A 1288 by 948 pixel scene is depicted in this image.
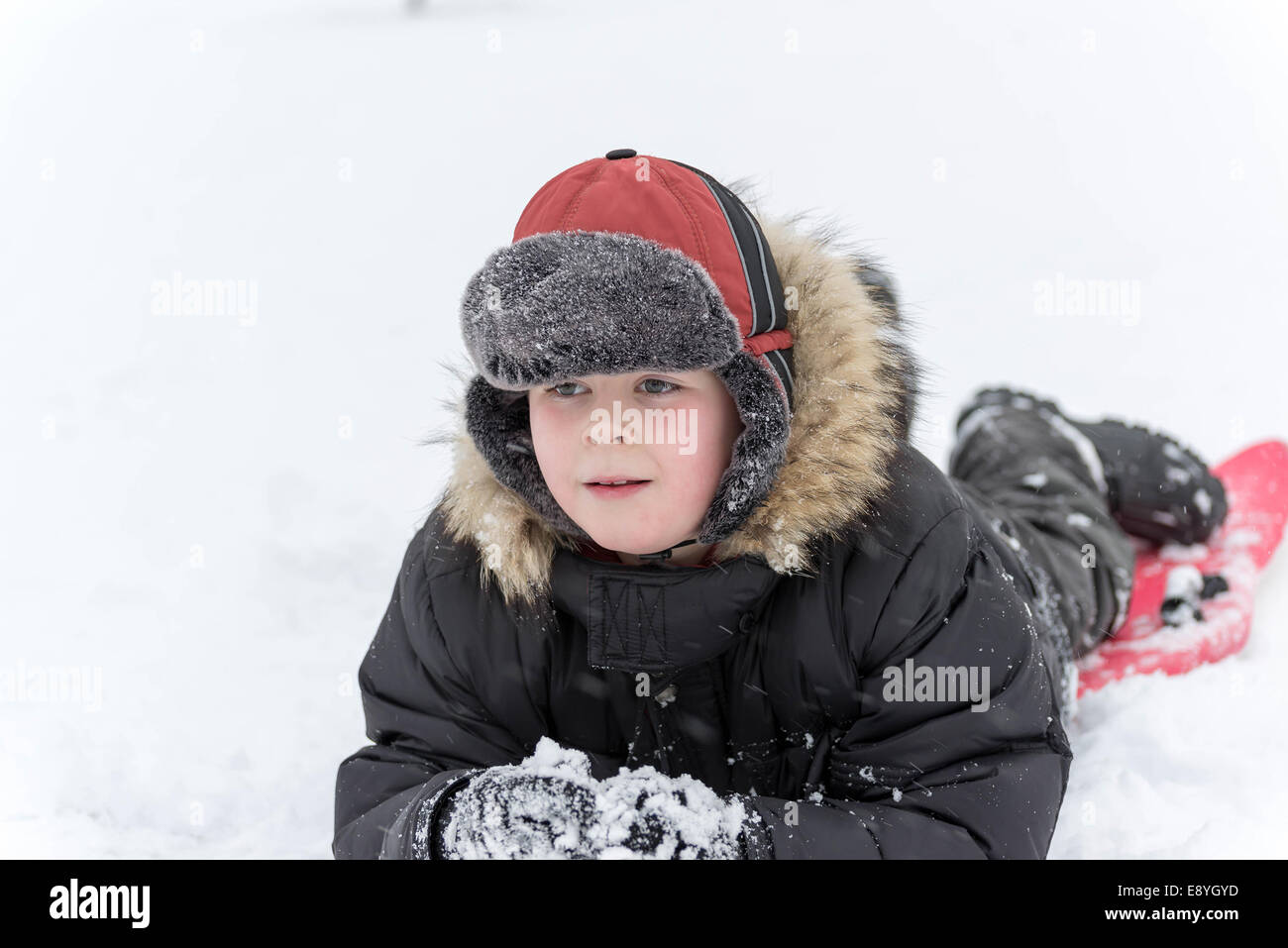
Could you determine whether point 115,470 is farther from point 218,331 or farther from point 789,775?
point 789,775

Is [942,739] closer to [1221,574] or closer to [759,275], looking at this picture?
[759,275]

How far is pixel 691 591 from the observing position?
57.9 inches

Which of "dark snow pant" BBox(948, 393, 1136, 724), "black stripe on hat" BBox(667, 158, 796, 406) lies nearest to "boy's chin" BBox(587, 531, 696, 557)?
"black stripe on hat" BBox(667, 158, 796, 406)

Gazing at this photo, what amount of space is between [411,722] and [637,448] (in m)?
0.57

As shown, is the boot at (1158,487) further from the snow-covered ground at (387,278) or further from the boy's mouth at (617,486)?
the boy's mouth at (617,486)

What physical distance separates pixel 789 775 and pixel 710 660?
211 mm

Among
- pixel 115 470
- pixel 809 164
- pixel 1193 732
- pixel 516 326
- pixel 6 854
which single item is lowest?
pixel 6 854

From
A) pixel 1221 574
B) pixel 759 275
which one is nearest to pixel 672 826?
pixel 759 275

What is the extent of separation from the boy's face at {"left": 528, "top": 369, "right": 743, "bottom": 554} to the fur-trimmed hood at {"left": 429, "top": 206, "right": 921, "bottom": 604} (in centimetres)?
10

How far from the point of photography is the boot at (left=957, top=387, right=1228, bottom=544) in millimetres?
2637

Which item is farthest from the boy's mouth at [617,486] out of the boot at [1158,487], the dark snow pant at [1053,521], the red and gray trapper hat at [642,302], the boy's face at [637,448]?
the boot at [1158,487]

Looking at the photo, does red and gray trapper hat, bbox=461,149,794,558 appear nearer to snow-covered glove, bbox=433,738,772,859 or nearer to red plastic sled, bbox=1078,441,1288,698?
snow-covered glove, bbox=433,738,772,859
